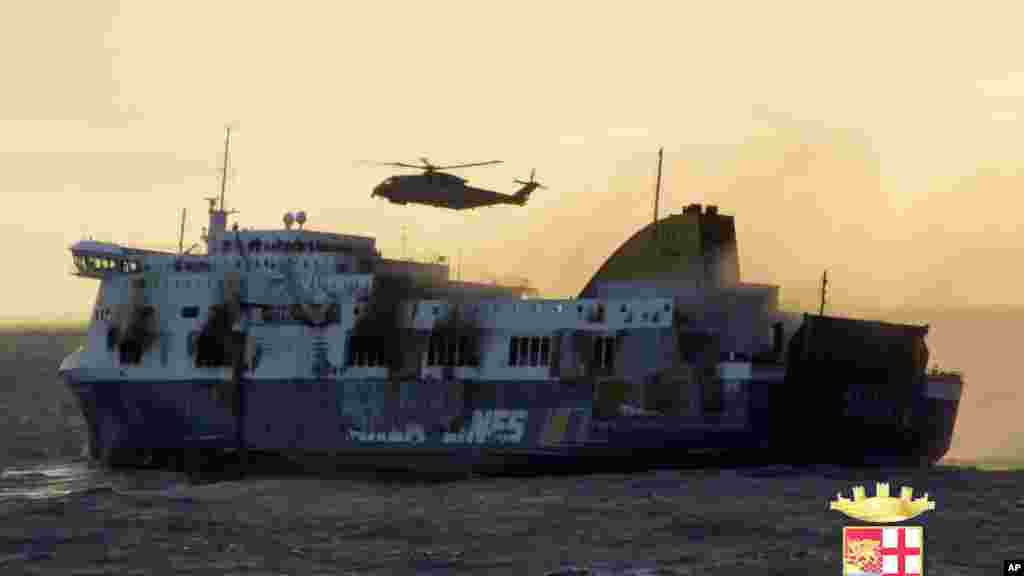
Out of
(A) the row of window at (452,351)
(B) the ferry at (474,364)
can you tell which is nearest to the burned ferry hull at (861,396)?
(B) the ferry at (474,364)

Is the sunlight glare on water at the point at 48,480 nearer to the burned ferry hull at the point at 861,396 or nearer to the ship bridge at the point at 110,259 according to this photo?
the ship bridge at the point at 110,259

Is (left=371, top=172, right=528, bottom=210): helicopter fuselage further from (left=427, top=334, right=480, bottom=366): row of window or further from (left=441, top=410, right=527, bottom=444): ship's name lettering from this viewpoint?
(left=441, top=410, right=527, bottom=444): ship's name lettering

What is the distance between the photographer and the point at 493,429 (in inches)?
2290

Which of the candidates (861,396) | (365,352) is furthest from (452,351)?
(861,396)

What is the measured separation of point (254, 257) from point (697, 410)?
18166 millimetres

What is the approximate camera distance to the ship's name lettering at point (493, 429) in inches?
2270

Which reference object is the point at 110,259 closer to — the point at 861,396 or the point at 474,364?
the point at 474,364

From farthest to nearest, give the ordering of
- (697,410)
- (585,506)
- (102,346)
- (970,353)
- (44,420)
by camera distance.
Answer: (970,353) → (44,420) → (102,346) → (697,410) → (585,506)

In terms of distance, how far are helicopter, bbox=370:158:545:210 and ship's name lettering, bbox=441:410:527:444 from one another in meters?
11.1

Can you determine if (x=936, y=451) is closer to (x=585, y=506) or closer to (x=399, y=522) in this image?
(x=585, y=506)

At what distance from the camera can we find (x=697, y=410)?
181 ft

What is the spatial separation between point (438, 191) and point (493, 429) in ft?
39.3

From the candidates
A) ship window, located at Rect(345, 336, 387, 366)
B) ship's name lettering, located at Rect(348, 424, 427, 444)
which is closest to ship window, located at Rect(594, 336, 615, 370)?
ship's name lettering, located at Rect(348, 424, 427, 444)

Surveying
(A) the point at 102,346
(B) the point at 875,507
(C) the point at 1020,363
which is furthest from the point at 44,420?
(C) the point at 1020,363
